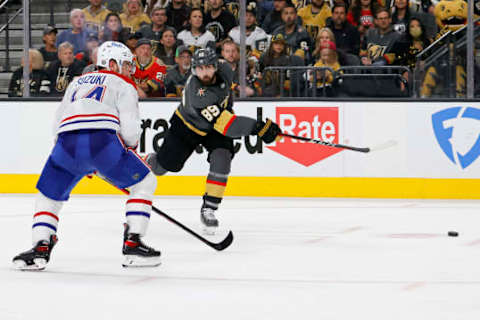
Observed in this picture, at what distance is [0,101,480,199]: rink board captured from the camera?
299 inches

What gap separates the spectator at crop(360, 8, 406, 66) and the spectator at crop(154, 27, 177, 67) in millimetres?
1704

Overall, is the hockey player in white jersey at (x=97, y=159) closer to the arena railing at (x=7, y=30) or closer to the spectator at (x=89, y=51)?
the spectator at (x=89, y=51)

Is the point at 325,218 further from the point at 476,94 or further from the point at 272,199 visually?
the point at 476,94

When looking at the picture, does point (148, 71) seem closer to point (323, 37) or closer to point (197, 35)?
point (197, 35)

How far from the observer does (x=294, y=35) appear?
7.88 meters

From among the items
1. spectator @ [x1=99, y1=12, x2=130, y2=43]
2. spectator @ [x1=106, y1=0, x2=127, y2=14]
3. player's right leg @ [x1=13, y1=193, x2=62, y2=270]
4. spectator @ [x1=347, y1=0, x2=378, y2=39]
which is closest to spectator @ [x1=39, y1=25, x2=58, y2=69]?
spectator @ [x1=99, y1=12, x2=130, y2=43]

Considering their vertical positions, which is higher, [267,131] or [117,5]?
[117,5]

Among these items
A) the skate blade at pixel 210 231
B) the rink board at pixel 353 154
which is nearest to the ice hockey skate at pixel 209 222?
the skate blade at pixel 210 231

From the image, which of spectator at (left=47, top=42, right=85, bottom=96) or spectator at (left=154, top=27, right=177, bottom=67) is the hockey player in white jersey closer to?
spectator at (left=154, top=27, right=177, bottom=67)

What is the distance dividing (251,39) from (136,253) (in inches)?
165

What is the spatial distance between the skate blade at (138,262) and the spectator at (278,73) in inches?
158

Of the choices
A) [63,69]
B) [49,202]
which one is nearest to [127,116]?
[49,202]

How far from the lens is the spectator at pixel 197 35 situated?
7914mm

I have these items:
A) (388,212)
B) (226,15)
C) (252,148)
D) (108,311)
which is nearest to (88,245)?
(108,311)
